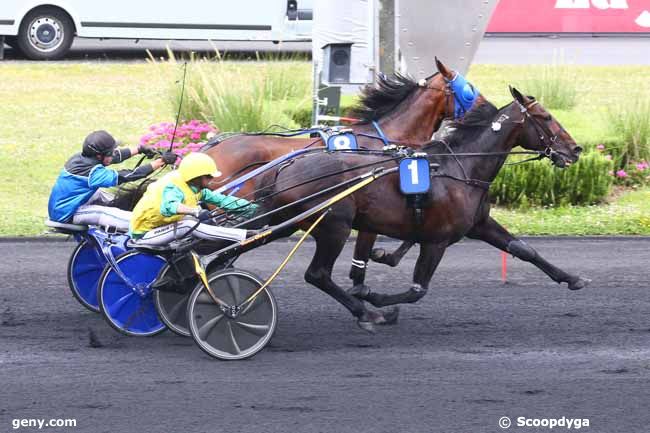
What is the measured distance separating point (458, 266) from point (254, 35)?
8.66m

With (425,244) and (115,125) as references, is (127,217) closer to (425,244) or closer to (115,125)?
(425,244)

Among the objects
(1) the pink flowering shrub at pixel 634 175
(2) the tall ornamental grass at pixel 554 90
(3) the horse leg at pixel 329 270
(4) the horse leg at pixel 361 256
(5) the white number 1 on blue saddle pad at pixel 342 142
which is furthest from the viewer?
(2) the tall ornamental grass at pixel 554 90

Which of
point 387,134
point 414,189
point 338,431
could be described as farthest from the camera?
point 387,134

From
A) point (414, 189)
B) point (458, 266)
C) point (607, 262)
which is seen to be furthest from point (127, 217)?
point (607, 262)

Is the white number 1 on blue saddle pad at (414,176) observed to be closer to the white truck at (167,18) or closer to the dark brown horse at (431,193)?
the dark brown horse at (431,193)

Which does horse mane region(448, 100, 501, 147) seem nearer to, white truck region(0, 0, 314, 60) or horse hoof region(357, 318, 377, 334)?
horse hoof region(357, 318, 377, 334)

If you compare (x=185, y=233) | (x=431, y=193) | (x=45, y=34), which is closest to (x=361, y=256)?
(x=431, y=193)

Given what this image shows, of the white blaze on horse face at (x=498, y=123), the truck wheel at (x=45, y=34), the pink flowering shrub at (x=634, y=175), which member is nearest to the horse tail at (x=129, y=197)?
the white blaze on horse face at (x=498, y=123)

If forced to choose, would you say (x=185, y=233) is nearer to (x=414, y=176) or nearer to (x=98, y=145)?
(x=98, y=145)

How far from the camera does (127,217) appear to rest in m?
7.30

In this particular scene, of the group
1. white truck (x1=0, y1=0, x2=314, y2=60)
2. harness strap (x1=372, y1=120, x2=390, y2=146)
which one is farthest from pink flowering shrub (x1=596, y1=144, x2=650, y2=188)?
white truck (x1=0, y1=0, x2=314, y2=60)

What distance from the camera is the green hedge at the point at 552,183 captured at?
36.6ft

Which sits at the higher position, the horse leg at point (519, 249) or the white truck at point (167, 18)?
the white truck at point (167, 18)

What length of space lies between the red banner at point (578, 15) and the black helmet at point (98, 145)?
12.0 meters
